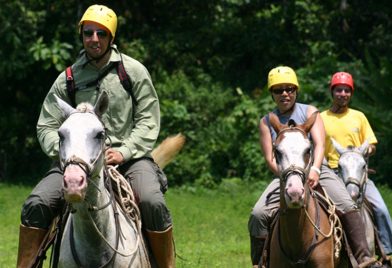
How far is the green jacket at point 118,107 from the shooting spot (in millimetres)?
7070

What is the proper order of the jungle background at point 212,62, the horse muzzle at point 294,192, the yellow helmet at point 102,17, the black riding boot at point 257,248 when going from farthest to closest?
the jungle background at point 212,62 < the black riding boot at point 257,248 < the yellow helmet at point 102,17 < the horse muzzle at point 294,192

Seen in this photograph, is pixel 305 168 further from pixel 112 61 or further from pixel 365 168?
pixel 365 168

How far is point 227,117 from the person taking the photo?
2008cm

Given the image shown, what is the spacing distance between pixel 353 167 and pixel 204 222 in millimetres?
6099

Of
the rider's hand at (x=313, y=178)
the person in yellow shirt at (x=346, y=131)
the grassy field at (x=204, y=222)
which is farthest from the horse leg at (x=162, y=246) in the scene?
the grassy field at (x=204, y=222)

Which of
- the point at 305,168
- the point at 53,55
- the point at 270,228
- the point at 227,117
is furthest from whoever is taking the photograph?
the point at 227,117

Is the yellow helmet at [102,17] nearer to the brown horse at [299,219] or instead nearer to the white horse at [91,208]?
the white horse at [91,208]

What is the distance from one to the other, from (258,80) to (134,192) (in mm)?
14940

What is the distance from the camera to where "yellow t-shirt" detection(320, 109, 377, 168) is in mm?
9688

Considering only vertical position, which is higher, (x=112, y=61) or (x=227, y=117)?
(x=112, y=61)

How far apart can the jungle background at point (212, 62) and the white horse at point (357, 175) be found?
8593 millimetres

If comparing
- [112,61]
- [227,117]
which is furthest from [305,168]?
[227,117]

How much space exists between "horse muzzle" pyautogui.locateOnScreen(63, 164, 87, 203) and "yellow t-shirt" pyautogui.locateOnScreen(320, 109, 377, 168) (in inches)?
182

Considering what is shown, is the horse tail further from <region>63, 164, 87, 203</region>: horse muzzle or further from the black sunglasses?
<region>63, 164, 87, 203</region>: horse muzzle
